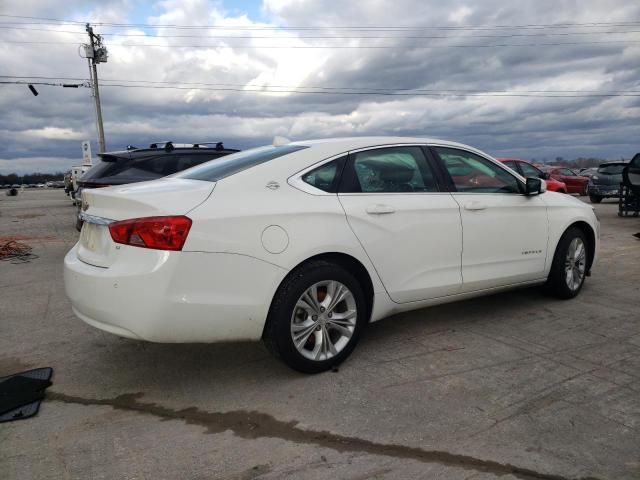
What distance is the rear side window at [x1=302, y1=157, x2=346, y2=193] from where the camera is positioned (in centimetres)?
364

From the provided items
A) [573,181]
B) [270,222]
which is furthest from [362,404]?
[573,181]

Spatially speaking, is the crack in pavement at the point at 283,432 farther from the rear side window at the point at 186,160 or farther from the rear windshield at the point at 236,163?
the rear side window at the point at 186,160

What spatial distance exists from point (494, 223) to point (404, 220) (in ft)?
3.40

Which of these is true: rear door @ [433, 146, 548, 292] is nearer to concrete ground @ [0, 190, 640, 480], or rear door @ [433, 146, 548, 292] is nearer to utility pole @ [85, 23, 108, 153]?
concrete ground @ [0, 190, 640, 480]

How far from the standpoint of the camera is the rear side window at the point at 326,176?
3.64 metres

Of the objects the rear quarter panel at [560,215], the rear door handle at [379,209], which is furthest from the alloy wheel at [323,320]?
the rear quarter panel at [560,215]

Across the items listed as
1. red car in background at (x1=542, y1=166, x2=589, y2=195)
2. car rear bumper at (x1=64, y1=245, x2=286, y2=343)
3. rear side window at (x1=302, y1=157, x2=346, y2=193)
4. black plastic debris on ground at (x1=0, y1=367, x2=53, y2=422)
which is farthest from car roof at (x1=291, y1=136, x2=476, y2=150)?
red car in background at (x1=542, y1=166, x2=589, y2=195)

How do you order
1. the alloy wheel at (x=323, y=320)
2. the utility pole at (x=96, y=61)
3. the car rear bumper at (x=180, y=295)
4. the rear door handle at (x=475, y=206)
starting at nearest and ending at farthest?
the car rear bumper at (x=180, y=295) → the alloy wheel at (x=323, y=320) → the rear door handle at (x=475, y=206) → the utility pole at (x=96, y=61)

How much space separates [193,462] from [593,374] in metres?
2.58

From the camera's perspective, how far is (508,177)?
15.8 feet

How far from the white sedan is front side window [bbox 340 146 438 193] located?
10 millimetres

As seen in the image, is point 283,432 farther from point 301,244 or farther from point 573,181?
point 573,181

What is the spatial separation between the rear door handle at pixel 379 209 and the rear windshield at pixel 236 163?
672 millimetres

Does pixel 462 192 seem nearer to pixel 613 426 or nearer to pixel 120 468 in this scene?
pixel 613 426
